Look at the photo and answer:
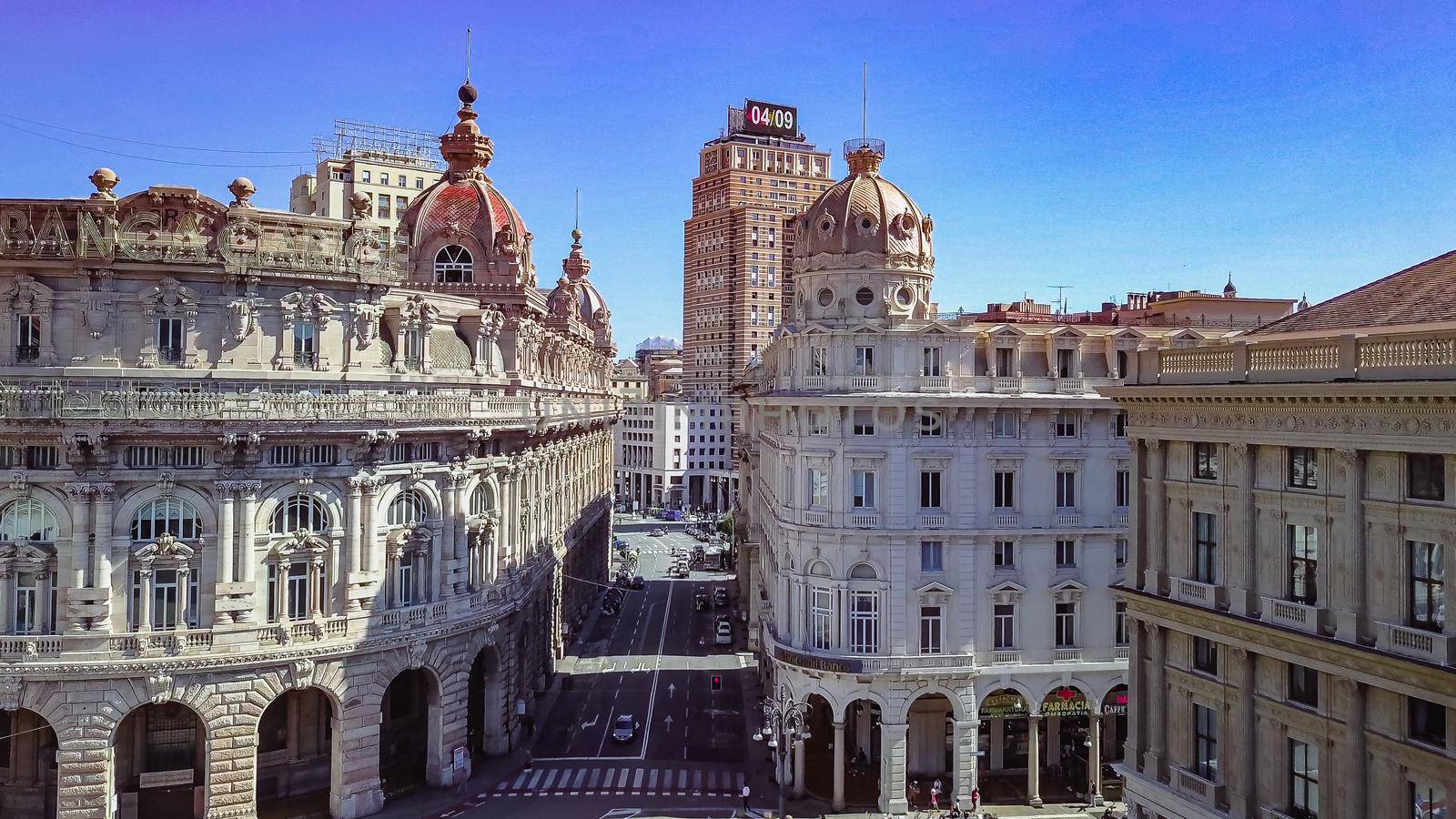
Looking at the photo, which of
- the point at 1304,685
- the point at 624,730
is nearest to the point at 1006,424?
the point at 1304,685

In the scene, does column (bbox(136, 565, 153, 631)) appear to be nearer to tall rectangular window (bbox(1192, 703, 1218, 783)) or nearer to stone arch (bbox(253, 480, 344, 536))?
stone arch (bbox(253, 480, 344, 536))

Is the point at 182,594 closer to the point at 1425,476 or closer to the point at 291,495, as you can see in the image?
the point at 291,495

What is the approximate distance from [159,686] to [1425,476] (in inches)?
1887

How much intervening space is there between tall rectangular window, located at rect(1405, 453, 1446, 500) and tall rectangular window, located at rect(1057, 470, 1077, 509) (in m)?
26.5

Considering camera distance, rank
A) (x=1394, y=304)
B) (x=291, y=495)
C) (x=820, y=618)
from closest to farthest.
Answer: (x=1394, y=304), (x=291, y=495), (x=820, y=618)

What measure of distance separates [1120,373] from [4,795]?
57.4m

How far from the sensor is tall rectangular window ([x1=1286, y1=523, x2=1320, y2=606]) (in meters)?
31.9

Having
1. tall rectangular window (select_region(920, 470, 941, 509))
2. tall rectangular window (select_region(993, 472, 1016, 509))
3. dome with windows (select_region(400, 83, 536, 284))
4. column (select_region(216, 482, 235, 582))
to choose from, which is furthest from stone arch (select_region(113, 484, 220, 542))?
tall rectangular window (select_region(993, 472, 1016, 509))

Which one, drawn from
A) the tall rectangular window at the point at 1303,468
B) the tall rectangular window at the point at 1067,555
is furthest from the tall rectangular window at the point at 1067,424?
the tall rectangular window at the point at 1303,468

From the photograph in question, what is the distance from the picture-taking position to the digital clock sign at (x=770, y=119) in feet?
621

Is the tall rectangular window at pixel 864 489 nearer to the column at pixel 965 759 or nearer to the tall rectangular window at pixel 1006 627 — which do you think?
the tall rectangular window at pixel 1006 627

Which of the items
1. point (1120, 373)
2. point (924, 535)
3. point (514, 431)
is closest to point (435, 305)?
point (514, 431)

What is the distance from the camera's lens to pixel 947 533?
177 ft

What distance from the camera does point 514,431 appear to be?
6234cm
